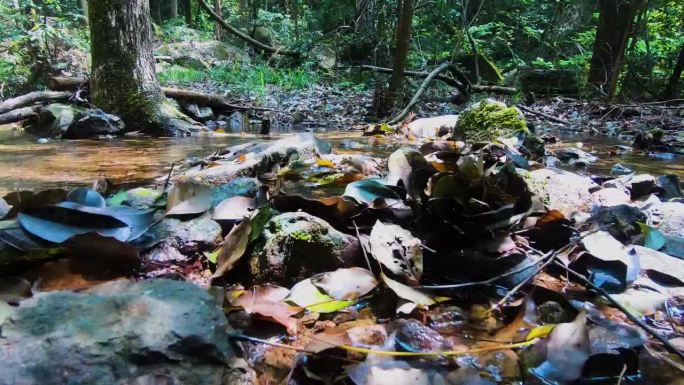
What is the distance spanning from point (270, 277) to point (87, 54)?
10.1 metres

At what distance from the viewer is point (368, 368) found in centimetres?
105

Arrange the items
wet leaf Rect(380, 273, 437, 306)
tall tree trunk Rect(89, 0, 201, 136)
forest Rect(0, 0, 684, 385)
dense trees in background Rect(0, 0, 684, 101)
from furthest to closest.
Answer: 1. dense trees in background Rect(0, 0, 684, 101)
2. tall tree trunk Rect(89, 0, 201, 136)
3. wet leaf Rect(380, 273, 437, 306)
4. forest Rect(0, 0, 684, 385)

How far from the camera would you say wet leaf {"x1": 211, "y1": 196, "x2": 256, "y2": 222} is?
69.7 inches

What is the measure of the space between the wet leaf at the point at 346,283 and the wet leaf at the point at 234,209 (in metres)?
0.44

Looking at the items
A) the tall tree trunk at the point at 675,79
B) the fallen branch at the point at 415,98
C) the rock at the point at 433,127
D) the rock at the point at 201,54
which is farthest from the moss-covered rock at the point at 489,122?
the rock at the point at 201,54

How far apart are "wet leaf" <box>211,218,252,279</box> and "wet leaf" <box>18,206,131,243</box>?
0.99 feet

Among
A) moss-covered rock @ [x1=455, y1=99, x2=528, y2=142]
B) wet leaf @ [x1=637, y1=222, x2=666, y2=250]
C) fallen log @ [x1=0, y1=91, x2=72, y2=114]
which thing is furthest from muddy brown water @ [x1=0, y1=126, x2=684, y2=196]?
wet leaf @ [x1=637, y1=222, x2=666, y2=250]

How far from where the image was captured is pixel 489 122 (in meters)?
4.45

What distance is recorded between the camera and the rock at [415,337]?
1.17 meters

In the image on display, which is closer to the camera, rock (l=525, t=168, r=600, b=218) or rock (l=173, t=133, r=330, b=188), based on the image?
rock (l=525, t=168, r=600, b=218)

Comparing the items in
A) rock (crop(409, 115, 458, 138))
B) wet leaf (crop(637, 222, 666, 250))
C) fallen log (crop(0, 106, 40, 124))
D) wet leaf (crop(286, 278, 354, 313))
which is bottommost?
fallen log (crop(0, 106, 40, 124))

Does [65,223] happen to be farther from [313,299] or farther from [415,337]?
[415,337]

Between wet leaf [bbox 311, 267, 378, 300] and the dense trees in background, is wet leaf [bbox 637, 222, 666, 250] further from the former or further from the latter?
the dense trees in background

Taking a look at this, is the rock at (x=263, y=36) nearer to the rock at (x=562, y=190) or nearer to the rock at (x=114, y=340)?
the rock at (x=562, y=190)
